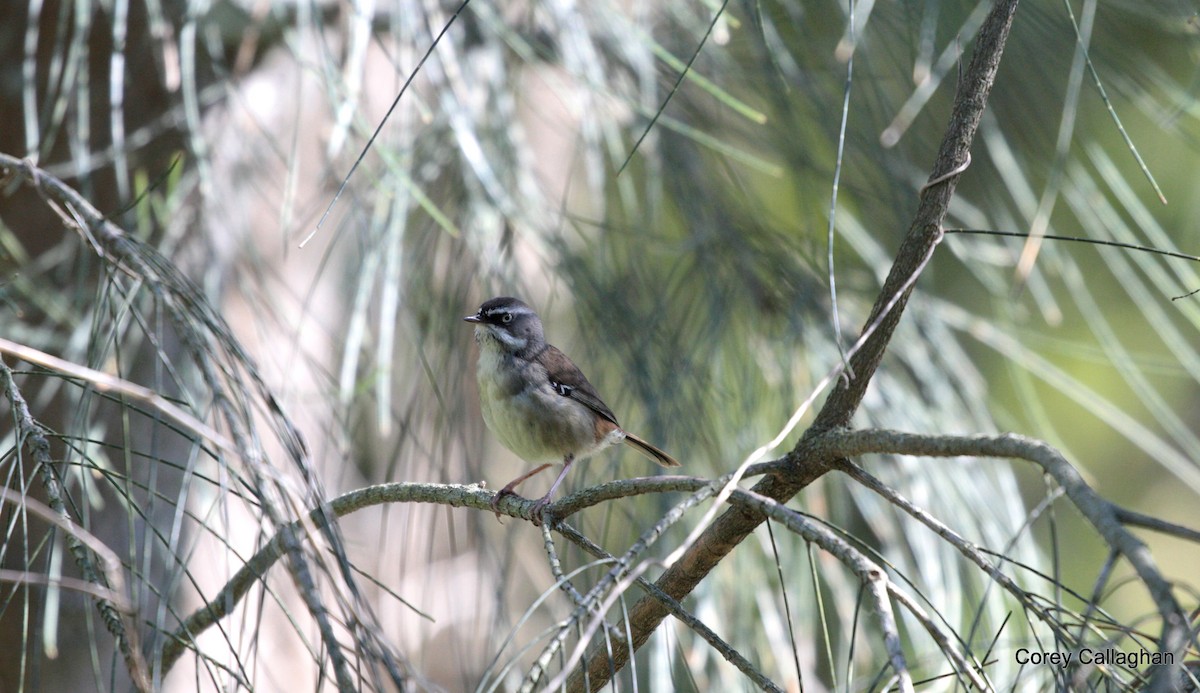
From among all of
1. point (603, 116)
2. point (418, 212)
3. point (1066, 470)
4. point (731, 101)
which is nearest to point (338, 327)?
point (418, 212)

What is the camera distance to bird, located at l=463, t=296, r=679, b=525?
8.59 ft

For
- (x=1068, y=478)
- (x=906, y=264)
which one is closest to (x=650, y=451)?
(x=906, y=264)

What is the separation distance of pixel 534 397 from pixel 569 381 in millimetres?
140

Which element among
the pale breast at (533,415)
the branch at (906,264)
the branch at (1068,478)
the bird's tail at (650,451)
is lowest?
the branch at (1068,478)

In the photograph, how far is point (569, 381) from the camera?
277 cm

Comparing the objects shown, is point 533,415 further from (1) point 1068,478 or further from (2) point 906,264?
(1) point 1068,478

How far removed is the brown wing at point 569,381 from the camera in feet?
8.98

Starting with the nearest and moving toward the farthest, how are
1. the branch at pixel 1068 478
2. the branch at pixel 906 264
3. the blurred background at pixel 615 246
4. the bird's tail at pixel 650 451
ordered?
1. the branch at pixel 1068 478
2. the branch at pixel 906 264
3. the blurred background at pixel 615 246
4. the bird's tail at pixel 650 451

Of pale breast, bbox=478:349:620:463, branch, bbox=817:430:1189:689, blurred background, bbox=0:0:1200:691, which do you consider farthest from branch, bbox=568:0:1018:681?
pale breast, bbox=478:349:620:463

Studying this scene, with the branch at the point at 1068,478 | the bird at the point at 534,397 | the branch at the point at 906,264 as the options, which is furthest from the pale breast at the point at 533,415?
the branch at the point at 1068,478

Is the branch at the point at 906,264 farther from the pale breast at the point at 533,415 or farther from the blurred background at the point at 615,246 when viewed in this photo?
the pale breast at the point at 533,415

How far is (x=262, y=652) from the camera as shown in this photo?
3.55 metres

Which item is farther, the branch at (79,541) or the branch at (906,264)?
the branch at (906,264)

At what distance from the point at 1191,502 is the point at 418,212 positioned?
16.9 ft
